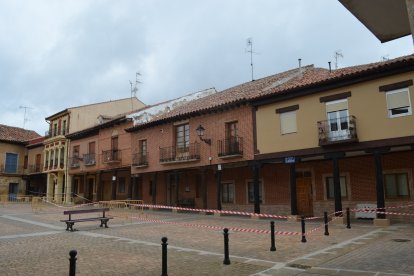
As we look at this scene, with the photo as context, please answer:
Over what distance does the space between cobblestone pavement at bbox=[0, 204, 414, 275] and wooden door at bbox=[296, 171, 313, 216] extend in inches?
229

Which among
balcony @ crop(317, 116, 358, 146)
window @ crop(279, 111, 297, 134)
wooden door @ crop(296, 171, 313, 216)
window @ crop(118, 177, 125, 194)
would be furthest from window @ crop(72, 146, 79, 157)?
balcony @ crop(317, 116, 358, 146)

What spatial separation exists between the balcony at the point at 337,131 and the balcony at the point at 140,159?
1348cm

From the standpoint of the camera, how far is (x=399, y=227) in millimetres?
13219

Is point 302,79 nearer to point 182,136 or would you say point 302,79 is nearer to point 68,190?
point 182,136

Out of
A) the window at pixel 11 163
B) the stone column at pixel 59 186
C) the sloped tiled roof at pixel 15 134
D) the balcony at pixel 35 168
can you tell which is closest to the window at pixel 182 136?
the stone column at pixel 59 186

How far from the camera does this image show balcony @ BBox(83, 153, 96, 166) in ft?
104

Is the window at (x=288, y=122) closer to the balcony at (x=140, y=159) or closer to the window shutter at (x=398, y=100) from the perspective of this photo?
the window shutter at (x=398, y=100)

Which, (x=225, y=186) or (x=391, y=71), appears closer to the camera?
(x=391, y=71)

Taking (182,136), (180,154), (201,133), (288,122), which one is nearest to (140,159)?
(180,154)

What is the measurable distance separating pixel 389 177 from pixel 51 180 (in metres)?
33.3

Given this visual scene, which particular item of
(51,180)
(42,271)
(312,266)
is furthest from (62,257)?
(51,180)

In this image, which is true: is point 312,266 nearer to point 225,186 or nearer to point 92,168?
point 225,186

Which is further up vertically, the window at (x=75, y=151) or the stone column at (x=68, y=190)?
the window at (x=75, y=151)

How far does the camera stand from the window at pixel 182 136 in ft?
77.0
